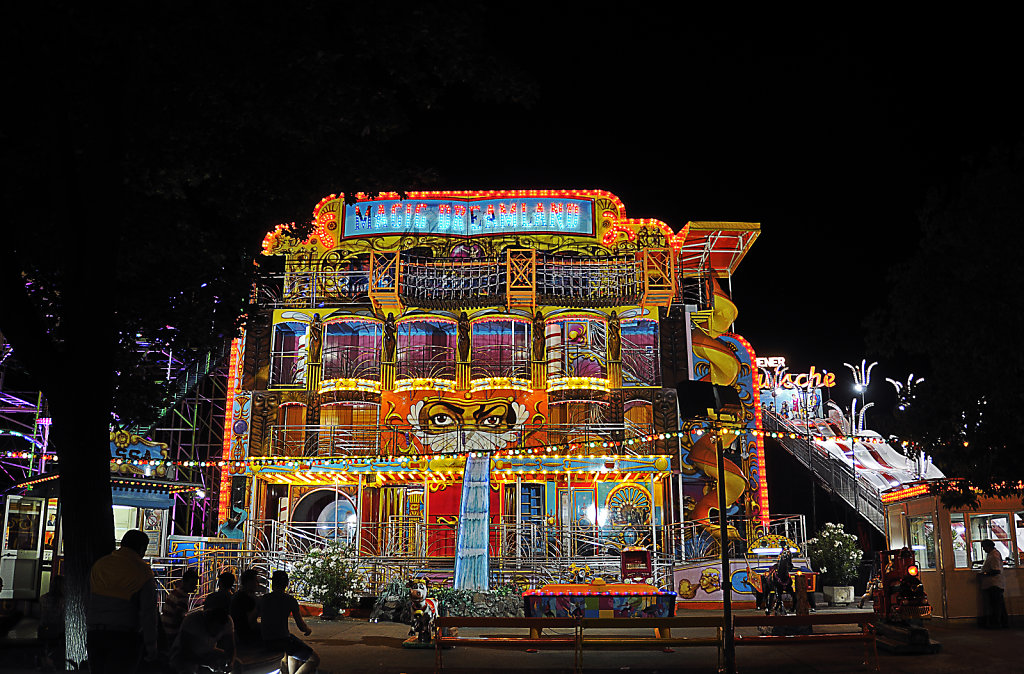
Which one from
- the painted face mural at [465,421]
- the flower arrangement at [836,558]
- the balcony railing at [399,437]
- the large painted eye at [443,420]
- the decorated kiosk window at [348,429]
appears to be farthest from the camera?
the large painted eye at [443,420]

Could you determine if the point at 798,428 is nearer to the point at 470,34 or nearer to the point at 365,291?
the point at 365,291

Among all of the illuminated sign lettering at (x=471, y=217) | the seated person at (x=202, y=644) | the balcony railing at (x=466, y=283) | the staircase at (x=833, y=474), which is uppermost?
the illuminated sign lettering at (x=471, y=217)

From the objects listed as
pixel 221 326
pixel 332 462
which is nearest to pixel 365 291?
pixel 332 462

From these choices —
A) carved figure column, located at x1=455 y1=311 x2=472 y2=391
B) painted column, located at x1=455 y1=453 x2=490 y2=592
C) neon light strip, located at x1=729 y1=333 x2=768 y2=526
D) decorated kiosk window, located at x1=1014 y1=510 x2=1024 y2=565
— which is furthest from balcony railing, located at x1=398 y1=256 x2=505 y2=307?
decorated kiosk window, located at x1=1014 y1=510 x2=1024 y2=565

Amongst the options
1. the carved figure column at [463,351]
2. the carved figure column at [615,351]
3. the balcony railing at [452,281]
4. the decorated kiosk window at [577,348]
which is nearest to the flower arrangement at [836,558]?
the carved figure column at [615,351]

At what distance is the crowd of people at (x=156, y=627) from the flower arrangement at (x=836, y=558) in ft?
64.7

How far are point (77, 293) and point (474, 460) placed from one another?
36.0ft

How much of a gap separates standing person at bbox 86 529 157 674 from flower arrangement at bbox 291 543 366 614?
12555 millimetres

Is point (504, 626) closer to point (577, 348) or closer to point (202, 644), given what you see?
point (202, 644)

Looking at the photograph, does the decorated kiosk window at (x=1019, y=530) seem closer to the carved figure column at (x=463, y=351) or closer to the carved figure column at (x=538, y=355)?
the carved figure column at (x=538, y=355)

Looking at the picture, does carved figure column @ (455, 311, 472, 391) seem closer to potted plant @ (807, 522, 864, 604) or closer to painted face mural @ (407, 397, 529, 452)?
painted face mural @ (407, 397, 529, 452)

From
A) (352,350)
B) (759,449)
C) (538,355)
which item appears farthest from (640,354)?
(352,350)

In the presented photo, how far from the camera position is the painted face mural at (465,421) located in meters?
27.0

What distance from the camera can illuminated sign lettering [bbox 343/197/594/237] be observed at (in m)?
29.3
